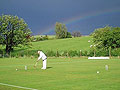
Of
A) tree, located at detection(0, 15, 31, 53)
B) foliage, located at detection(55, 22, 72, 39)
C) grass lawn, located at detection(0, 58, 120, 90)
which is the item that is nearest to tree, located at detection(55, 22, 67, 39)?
foliage, located at detection(55, 22, 72, 39)

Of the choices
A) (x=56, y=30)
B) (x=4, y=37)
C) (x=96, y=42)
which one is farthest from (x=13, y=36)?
(x=56, y=30)

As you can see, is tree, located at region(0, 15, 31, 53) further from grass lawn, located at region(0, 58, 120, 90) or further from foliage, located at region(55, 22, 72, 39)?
foliage, located at region(55, 22, 72, 39)

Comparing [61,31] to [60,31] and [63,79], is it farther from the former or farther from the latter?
[63,79]

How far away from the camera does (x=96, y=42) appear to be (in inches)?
3182

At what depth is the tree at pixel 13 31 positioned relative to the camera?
71375 mm

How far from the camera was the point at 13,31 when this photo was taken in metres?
72.6

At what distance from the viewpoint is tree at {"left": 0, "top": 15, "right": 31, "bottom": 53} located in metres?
71.4

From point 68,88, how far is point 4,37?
62628 millimetres

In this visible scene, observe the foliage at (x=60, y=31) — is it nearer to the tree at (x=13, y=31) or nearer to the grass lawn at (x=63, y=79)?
the tree at (x=13, y=31)

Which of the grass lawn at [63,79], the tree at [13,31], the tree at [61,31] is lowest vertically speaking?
the grass lawn at [63,79]

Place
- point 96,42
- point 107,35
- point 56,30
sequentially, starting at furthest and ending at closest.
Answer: point 56,30
point 96,42
point 107,35

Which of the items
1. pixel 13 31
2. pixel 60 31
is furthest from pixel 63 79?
pixel 60 31

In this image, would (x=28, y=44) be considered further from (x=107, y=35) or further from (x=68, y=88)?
(x=68, y=88)

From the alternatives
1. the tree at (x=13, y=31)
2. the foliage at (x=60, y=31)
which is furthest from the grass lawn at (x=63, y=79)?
the foliage at (x=60, y=31)
